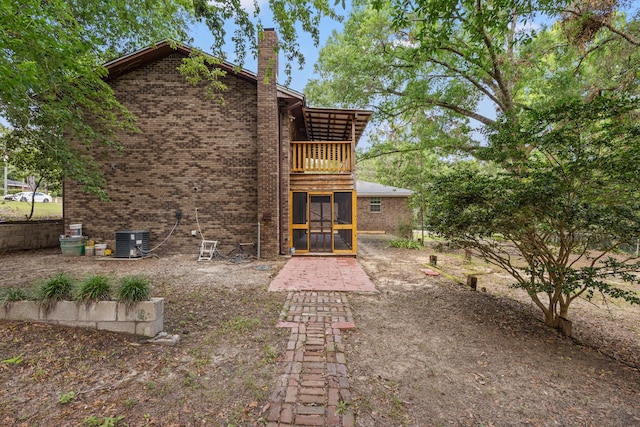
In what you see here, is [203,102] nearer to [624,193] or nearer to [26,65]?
[26,65]

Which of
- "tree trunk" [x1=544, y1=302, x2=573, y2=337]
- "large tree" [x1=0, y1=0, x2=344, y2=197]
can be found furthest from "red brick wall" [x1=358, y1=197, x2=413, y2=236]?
"large tree" [x1=0, y1=0, x2=344, y2=197]

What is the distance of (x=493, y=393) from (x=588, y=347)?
237cm

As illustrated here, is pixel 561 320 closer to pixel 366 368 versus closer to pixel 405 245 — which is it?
pixel 366 368

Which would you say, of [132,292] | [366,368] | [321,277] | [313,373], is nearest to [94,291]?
[132,292]

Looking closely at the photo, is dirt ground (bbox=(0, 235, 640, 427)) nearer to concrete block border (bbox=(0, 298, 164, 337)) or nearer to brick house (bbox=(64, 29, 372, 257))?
concrete block border (bbox=(0, 298, 164, 337))

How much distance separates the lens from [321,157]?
32.7ft

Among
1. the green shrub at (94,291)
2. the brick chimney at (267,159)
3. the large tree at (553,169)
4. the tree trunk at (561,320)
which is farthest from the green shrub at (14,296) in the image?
the tree trunk at (561,320)

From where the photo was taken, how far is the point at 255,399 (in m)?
2.42

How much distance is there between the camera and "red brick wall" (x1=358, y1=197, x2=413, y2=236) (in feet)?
60.1

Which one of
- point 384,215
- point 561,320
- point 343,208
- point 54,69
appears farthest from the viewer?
point 384,215

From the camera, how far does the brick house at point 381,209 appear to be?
59.4 feet

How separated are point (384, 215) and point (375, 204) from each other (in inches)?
37.2

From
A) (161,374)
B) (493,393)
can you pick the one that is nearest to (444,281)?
(493,393)

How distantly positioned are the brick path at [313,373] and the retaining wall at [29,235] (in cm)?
1118
